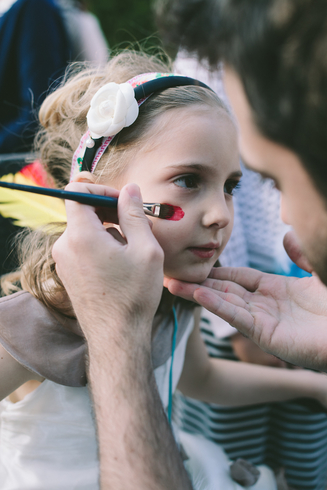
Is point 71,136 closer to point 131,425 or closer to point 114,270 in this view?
point 114,270

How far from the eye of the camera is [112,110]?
1353 millimetres

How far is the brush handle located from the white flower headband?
0.32m

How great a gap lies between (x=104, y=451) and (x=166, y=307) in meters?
0.70

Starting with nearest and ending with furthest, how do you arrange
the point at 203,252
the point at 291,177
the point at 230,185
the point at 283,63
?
the point at 283,63 → the point at 291,177 → the point at 203,252 → the point at 230,185

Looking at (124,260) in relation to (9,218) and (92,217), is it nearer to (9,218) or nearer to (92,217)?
(92,217)

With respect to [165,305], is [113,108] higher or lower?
higher

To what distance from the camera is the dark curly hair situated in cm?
75

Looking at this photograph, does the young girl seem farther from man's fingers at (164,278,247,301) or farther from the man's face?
the man's face

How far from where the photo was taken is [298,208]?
0.98 m

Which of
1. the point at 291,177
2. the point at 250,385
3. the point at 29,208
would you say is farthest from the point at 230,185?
the point at 250,385

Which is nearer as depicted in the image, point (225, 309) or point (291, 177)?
point (291, 177)

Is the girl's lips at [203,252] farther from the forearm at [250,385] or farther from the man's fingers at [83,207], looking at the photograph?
the forearm at [250,385]

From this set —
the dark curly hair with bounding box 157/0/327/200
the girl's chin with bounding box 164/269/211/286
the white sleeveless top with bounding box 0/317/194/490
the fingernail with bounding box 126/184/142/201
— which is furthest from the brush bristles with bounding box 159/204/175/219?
the white sleeveless top with bounding box 0/317/194/490

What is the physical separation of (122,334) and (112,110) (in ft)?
2.50
